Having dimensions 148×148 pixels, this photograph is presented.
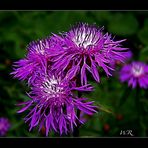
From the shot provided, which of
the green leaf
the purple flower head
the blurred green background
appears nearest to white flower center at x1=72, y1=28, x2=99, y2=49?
the purple flower head

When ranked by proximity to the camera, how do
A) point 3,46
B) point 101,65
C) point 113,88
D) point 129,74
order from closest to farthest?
point 101,65 → point 129,74 → point 113,88 → point 3,46

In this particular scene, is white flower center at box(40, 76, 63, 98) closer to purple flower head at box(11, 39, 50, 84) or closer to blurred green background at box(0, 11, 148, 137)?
purple flower head at box(11, 39, 50, 84)

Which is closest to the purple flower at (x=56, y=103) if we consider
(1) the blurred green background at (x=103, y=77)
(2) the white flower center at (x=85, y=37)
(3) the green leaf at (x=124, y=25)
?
(2) the white flower center at (x=85, y=37)

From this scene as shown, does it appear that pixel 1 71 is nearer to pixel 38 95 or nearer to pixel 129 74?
pixel 129 74

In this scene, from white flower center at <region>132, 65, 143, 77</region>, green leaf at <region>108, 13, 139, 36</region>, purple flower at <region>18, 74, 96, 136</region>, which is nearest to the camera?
purple flower at <region>18, 74, 96, 136</region>

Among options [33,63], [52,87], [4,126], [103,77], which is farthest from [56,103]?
[4,126]

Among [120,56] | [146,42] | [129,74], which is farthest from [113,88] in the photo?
[120,56]

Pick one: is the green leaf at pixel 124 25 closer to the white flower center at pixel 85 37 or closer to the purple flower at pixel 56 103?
the white flower center at pixel 85 37
